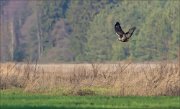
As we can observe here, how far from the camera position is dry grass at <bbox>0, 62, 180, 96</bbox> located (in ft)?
108

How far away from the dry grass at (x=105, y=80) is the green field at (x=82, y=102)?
3.26m

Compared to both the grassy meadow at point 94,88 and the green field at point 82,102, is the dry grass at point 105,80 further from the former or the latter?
the green field at point 82,102

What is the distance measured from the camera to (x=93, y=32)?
315 feet

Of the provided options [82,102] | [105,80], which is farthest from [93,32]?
[82,102]

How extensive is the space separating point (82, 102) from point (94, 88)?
8.26m

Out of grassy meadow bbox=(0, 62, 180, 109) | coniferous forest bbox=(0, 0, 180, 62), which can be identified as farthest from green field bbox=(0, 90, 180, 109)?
coniferous forest bbox=(0, 0, 180, 62)

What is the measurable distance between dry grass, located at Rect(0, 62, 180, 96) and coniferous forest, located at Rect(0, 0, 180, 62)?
3661 cm

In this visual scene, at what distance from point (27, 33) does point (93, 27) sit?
1029 inches

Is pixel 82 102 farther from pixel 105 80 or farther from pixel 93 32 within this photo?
pixel 93 32

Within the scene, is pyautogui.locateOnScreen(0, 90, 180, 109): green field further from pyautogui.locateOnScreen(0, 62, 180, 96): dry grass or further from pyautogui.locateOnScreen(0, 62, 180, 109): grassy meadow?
pyautogui.locateOnScreen(0, 62, 180, 96): dry grass

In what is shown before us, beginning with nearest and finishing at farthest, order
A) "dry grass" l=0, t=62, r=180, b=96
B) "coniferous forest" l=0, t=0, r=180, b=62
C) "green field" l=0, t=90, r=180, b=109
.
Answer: "green field" l=0, t=90, r=180, b=109, "dry grass" l=0, t=62, r=180, b=96, "coniferous forest" l=0, t=0, r=180, b=62

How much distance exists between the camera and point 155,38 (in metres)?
86.6

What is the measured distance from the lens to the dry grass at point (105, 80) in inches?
1300

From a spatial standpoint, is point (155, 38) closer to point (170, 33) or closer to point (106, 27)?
point (170, 33)
